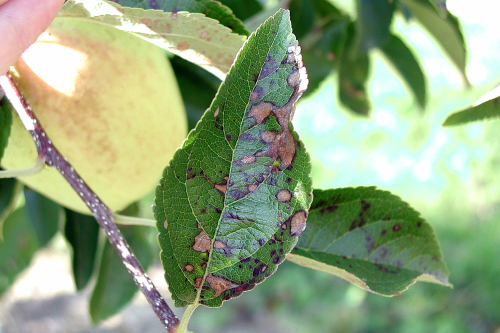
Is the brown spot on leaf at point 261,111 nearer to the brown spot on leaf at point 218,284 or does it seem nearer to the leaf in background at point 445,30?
the brown spot on leaf at point 218,284

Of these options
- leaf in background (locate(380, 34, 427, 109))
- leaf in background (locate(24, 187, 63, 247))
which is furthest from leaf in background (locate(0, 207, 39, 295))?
leaf in background (locate(380, 34, 427, 109))

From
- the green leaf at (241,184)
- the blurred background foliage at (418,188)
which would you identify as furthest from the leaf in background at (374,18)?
the blurred background foliage at (418,188)

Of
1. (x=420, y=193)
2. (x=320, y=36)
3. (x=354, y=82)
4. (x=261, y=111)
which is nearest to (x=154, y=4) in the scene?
(x=261, y=111)

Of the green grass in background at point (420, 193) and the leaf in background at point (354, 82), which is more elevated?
the leaf in background at point (354, 82)

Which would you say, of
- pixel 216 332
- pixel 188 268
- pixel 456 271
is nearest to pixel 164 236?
pixel 188 268

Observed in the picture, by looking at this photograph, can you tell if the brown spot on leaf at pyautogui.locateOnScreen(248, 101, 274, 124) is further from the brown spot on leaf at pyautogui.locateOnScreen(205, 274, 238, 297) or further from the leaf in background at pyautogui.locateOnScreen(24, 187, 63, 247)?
the leaf in background at pyautogui.locateOnScreen(24, 187, 63, 247)

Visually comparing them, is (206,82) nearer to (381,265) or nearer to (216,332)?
(381,265)
